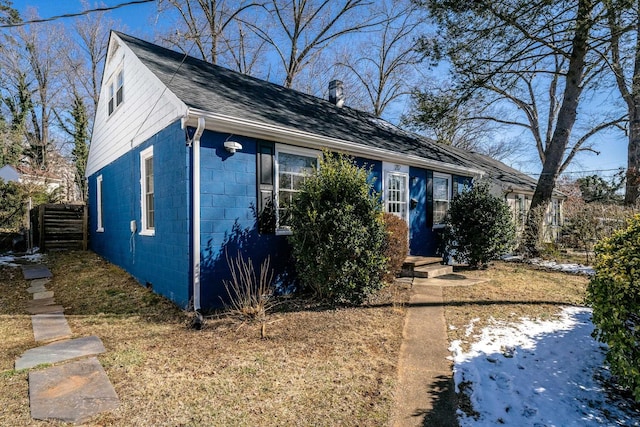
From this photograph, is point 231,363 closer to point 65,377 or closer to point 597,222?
point 65,377

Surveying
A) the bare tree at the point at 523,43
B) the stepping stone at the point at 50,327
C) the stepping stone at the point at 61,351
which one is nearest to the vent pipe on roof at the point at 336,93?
the bare tree at the point at 523,43

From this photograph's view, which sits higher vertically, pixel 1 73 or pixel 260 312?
pixel 1 73

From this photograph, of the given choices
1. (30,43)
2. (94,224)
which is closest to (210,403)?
(94,224)

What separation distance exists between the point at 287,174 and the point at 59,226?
29.7 feet

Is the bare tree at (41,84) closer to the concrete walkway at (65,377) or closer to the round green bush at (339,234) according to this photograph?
the concrete walkway at (65,377)

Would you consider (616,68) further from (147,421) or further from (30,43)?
(30,43)

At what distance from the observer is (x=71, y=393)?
2.80 meters

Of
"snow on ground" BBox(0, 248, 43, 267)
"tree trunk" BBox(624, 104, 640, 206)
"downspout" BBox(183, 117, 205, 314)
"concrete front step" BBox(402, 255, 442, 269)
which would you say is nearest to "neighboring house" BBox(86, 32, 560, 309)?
"downspout" BBox(183, 117, 205, 314)

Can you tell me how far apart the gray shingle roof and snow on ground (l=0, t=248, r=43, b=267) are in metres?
6.36

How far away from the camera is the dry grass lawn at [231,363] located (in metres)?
2.57

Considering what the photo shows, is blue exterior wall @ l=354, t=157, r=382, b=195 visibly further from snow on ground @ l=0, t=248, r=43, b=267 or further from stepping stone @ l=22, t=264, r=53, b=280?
snow on ground @ l=0, t=248, r=43, b=267

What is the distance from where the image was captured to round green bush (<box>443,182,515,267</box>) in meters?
8.15

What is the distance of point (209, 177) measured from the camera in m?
5.08

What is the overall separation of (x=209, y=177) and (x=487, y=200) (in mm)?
6391
